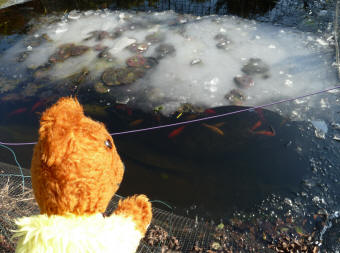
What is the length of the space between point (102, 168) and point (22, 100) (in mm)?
2936

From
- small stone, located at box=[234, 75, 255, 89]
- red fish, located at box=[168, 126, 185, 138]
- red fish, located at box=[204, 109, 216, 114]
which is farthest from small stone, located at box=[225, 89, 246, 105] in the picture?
red fish, located at box=[168, 126, 185, 138]

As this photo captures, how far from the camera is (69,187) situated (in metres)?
1.03

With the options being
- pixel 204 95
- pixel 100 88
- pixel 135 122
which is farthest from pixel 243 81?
pixel 100 88

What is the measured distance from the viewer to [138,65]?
382cm

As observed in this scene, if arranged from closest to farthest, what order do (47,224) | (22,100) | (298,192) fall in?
(47,224) → (298,192) → (22,100)

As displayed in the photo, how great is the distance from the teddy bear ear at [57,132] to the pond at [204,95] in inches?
59.5

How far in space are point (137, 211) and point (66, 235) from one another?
0.47m

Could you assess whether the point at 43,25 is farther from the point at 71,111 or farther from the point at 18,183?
the point at 71,111

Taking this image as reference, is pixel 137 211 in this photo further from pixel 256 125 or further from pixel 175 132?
pixel 256 125

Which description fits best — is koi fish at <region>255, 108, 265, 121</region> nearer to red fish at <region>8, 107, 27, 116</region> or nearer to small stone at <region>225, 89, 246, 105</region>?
small stone at <region>225, 89, 246, 105</region>

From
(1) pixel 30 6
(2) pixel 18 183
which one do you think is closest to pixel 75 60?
(2) pixel 18 183

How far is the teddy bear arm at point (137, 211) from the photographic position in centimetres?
139

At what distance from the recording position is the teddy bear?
1.02m

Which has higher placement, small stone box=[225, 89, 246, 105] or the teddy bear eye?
the teddy bear eye
